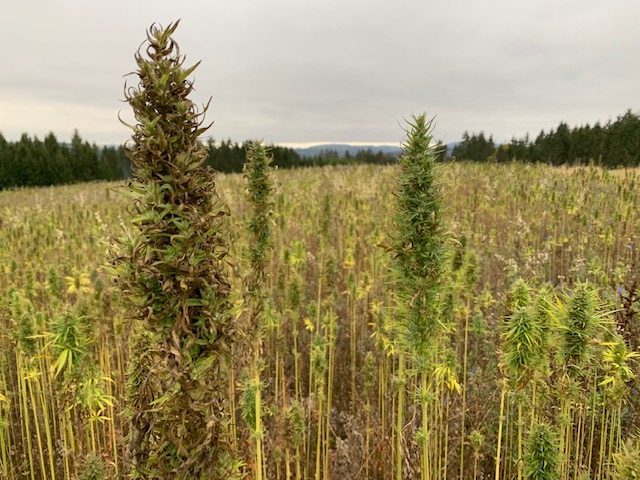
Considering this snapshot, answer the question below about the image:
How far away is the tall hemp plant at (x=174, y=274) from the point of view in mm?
1133

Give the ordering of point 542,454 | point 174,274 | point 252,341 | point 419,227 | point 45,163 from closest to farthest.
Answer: point 174,274 → point 542,454 → point 419,227 → point 252,341 → point 45,163

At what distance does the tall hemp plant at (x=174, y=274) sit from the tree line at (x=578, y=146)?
64.1 feet

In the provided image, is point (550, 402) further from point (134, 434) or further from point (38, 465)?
point (38, 465)

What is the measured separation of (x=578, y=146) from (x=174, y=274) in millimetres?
39687

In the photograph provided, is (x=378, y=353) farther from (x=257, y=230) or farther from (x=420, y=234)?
(x=420, y=234)

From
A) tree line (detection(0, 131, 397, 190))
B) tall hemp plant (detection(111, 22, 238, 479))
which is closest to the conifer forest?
tall hemp plant (detection(111, 22, 238, 479))

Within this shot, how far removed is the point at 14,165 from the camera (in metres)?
41.2

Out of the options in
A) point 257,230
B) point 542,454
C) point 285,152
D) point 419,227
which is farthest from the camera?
point 285,152

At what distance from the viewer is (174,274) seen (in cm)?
118

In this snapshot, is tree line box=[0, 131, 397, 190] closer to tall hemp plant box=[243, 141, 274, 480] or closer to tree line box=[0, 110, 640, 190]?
tree line box=[0, 110, 640, 190]

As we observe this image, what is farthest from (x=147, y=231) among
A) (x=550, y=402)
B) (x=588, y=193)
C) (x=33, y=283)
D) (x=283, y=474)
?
(x=588, y=193)

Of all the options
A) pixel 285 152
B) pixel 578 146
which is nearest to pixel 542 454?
pixel 578 146

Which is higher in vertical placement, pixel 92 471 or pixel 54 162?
pixel 54 162

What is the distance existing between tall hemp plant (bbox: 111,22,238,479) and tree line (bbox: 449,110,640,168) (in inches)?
769
